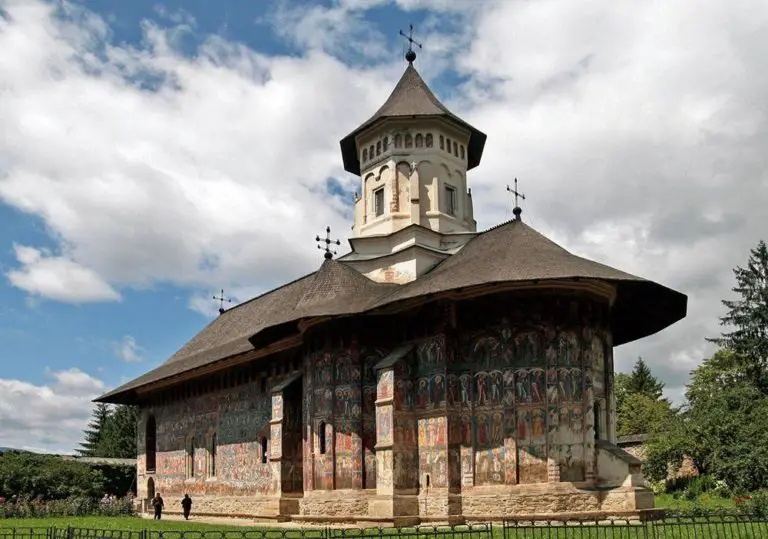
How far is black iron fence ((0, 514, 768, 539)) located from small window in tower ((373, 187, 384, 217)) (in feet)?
35.8

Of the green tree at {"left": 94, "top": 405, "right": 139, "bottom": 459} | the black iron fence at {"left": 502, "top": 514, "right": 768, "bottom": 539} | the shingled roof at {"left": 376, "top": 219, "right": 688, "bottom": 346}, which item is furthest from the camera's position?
the green tree at {"left": 94, "top": 405, "right": 139, "bottom": 459}

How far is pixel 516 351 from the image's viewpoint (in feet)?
59.0

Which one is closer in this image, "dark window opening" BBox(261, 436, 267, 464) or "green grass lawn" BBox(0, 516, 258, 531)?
"green grass lawn" BBox(0, 516, 258, 531)

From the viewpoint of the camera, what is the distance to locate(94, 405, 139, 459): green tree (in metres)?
49.6

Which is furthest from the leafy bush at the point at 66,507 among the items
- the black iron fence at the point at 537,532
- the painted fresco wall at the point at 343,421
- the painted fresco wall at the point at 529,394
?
the painted fresco wall at the point at 529,394

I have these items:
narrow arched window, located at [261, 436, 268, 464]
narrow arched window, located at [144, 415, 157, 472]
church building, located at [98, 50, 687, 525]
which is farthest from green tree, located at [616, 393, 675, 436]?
narrow arched window, located at [261, 436, 268, 464]

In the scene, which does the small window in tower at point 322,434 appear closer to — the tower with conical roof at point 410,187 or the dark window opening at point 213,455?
the tower with conical roof at point 410,187

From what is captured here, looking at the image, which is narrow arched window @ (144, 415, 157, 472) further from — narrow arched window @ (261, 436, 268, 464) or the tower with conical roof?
the tower with conical roof

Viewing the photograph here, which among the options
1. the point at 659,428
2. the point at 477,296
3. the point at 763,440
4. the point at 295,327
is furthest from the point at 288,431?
the point at 659,428

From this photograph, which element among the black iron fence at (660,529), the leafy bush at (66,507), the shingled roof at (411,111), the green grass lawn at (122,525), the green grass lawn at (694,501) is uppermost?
the shingled roof at (411,111)

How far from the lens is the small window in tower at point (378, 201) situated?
989 inches

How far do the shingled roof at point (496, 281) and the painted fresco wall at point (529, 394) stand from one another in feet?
3.51

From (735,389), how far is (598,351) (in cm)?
1149

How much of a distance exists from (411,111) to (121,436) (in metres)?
34.0
